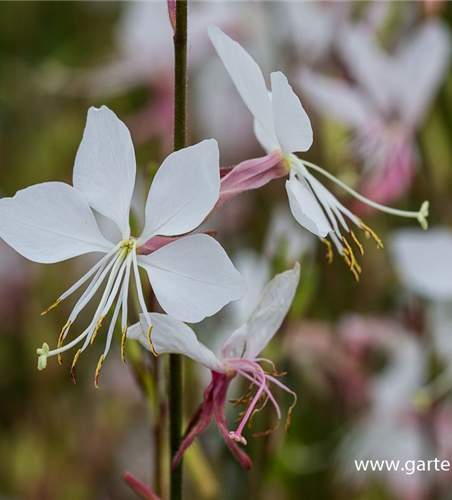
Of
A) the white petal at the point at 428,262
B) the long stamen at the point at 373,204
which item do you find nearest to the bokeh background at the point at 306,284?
the white petal at the point at 428,262

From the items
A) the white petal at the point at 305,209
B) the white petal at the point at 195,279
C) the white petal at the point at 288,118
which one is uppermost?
the white petal at the point at 288,118

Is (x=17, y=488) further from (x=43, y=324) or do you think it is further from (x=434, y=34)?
(x=434, y=34)

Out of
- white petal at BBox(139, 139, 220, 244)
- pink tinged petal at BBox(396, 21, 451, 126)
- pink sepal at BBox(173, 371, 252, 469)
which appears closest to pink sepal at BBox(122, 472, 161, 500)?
pink sepal at BBox(173, 371, 252, 469)

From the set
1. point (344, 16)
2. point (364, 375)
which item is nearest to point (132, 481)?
point (364, 375)

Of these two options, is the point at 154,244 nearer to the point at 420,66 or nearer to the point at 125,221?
the point at 125,221

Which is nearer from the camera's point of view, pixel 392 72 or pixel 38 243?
pixel 38 243

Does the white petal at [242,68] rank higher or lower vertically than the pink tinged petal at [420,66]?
higher

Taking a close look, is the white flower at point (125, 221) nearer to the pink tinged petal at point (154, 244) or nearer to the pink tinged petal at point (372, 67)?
the pink tinged petal at point (154, 244)

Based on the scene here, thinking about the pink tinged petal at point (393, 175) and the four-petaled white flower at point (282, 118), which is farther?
the pink tinged petal at point (393, 175)
